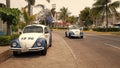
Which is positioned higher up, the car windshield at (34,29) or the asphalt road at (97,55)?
the car windshield at (34,29)

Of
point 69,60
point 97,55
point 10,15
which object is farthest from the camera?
point 10,15

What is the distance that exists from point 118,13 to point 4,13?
42.2 metres

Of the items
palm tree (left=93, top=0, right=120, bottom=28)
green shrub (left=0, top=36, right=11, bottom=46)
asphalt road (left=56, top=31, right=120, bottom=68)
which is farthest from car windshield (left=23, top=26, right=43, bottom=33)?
palm tree (left=93, top=0, right=120, bottom=28)

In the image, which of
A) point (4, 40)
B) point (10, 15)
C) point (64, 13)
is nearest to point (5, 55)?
point (4, 40)

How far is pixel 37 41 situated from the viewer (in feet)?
40.7

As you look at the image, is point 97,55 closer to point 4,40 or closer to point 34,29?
point 34,29

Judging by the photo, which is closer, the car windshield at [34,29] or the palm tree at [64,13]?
the car windshield at [34,29]

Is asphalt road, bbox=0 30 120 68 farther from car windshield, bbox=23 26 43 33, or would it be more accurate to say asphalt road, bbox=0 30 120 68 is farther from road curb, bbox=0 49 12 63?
car windshield, bbox=23 26 43 33

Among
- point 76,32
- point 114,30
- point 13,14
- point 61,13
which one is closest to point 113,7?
point 114,30

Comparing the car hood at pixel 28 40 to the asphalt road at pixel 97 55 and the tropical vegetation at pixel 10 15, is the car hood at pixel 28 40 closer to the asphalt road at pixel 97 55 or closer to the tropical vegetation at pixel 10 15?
the asphalt road at pixel 97 55

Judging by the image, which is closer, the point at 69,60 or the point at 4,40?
the point at 69,60

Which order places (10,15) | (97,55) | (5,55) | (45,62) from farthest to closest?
(10,15)
(5,55)
(97,55)
(45,62)

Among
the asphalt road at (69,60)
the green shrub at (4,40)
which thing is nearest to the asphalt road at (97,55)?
the asphalt road at (69,60)

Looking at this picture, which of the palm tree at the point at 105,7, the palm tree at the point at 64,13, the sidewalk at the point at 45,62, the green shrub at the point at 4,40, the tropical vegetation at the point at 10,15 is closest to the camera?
the sidewalk at the point at 45,62
